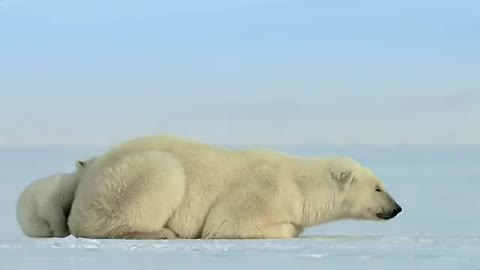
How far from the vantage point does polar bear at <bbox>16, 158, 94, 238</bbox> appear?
782cm

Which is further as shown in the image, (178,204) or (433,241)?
(178,204)

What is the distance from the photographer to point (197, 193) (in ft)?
25.4

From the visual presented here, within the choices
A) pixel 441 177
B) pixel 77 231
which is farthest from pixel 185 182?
pixel 441 177

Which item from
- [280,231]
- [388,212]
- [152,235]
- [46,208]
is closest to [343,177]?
[388,212]

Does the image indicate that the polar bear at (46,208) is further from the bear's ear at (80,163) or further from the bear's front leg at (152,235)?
the bear's front leg at (152,235)

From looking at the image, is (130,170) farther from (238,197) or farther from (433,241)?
(433,241)

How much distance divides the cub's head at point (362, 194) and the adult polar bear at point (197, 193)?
3 centimetres

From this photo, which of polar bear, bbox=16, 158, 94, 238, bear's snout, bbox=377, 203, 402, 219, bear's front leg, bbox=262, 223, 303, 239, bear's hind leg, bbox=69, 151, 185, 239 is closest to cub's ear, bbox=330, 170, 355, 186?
bear's snout, bbox=377, 203, 402, 219

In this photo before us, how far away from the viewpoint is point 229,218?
7.67 m

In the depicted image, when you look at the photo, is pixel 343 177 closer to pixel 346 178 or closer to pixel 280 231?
pixel 346 178

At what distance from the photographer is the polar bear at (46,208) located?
25.7 feet

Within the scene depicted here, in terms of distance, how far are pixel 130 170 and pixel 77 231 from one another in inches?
25.4

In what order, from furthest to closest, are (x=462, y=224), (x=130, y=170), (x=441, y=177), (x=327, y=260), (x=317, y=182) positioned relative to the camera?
(x=441, y=177), (x=462, y=224), (x=317, y=182), (x=130, y=170), (x=327, y=260)

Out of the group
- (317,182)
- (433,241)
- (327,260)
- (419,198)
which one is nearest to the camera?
(327,260)
